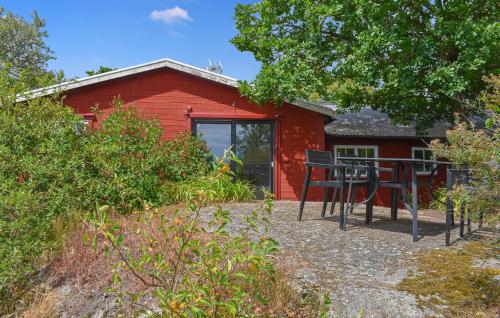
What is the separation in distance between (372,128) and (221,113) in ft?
20.3

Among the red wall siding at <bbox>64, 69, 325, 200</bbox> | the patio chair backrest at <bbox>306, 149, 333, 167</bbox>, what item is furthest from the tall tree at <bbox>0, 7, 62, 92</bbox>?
the patio chair backrest at <bbox>306, 149, 333, 167</bbox>

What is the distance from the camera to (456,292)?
3729 millimetres

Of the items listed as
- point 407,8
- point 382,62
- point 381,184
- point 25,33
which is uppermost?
point 25,33

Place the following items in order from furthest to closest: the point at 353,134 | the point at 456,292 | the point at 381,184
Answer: the point at 353,134, the point at 381,184, the point at 456,292

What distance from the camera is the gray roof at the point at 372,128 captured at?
13.2m

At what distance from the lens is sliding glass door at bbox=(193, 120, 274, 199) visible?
10719 millimetres

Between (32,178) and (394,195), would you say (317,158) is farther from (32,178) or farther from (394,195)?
(32,178)

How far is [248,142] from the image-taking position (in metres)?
10.9

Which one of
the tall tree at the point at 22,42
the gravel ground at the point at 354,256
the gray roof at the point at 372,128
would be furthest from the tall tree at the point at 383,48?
the tall tree at the point at 22,42

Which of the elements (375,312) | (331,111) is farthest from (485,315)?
(331,111)

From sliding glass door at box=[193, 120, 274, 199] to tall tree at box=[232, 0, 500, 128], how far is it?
3.56ft

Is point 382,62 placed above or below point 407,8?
below

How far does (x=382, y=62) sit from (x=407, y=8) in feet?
6.21

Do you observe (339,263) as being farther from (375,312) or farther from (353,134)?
(353,134)
